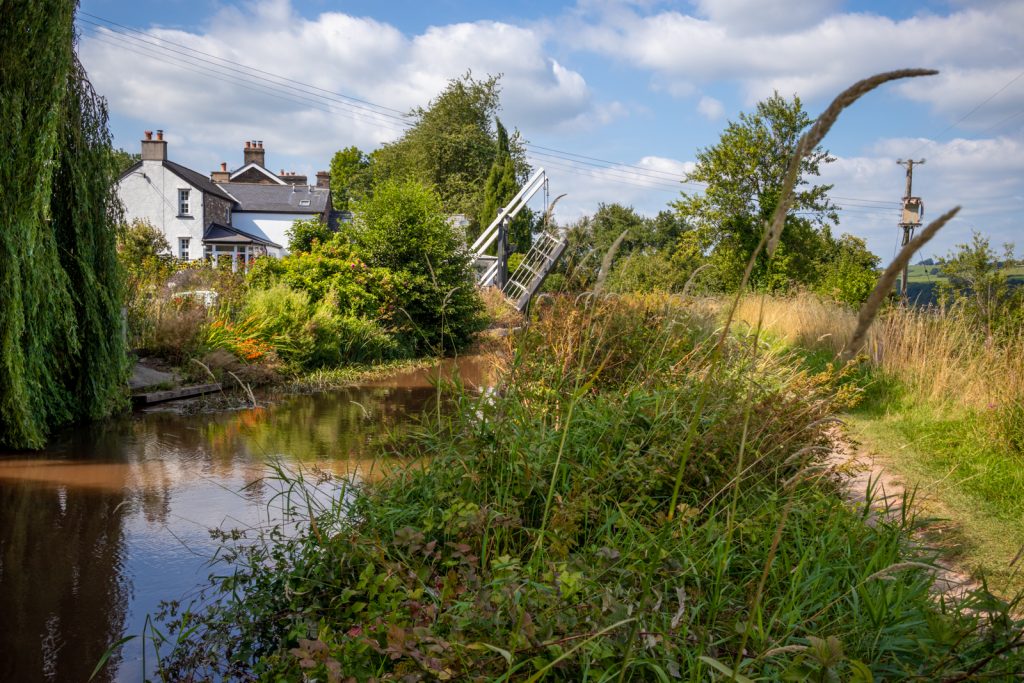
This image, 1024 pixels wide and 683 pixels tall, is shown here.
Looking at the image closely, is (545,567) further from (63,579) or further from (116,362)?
(116,362)

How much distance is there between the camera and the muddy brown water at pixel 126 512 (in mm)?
3428

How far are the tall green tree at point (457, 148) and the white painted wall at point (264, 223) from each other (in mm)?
7019

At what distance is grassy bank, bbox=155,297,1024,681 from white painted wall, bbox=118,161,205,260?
36349mm

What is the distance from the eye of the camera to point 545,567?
2.70m

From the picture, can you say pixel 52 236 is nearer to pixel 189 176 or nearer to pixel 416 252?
pixel 416 252

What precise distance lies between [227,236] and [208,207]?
178 cm

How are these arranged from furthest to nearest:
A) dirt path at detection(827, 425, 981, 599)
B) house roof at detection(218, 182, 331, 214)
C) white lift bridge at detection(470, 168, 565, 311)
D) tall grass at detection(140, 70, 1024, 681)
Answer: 1. house roof at detection(218, 182, 331, 214)
2. white lift bridge at detection(470, 168, 565, 311)
3. dirt path at detection(827, 425, 981, 599)
4. tall grass at detection(140, 70, 1024, 681)

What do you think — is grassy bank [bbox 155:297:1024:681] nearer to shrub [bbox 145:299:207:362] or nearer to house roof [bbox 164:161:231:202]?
shrub [bbox 145:299:207:362]

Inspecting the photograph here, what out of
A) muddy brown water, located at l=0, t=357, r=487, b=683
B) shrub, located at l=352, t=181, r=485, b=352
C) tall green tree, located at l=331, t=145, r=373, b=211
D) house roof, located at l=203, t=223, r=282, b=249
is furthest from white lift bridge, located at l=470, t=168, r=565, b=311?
tall green tree, located at l=331, t=145, r=373, b=211

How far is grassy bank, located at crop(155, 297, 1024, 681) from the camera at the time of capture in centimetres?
210

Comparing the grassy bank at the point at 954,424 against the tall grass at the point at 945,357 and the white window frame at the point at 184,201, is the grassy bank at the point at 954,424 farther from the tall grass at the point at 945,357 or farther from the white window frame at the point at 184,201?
the white window frame at the point at 184,201

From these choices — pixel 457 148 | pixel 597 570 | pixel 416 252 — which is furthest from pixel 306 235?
pixel 457 148

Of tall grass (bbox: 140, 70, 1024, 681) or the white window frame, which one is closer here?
tall grass (bbox: 140, 70, 1024, 681)

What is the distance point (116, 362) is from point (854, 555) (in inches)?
288
